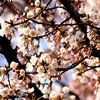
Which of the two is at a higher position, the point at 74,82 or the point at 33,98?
the point at 74,82

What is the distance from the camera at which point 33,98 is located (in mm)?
2684

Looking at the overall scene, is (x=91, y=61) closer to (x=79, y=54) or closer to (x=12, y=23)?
(x=79, y=54)

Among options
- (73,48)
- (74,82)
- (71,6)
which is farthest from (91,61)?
(74,82)

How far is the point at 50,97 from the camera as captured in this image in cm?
291

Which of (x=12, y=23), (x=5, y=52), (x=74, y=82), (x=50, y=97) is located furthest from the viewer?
(x=74, y=82)

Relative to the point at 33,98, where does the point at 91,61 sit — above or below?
above

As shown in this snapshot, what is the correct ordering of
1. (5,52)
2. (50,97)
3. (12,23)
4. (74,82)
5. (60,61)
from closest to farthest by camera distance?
A: (12,23) → (60,61) → (50,97) → (5,52) → (74,82)

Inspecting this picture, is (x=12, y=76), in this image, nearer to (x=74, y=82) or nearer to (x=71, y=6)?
(x=71, y=6)

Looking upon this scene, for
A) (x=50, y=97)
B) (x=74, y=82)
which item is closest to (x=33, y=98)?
(x=50, y=97)

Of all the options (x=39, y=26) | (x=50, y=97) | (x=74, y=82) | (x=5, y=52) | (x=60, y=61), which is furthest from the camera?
(x=74, y=82)

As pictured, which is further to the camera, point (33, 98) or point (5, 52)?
point (5, 52)

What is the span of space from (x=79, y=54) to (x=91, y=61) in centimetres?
33

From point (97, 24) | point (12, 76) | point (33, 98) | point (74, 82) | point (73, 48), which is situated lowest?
point (33, 98)

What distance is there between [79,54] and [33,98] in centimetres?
75
